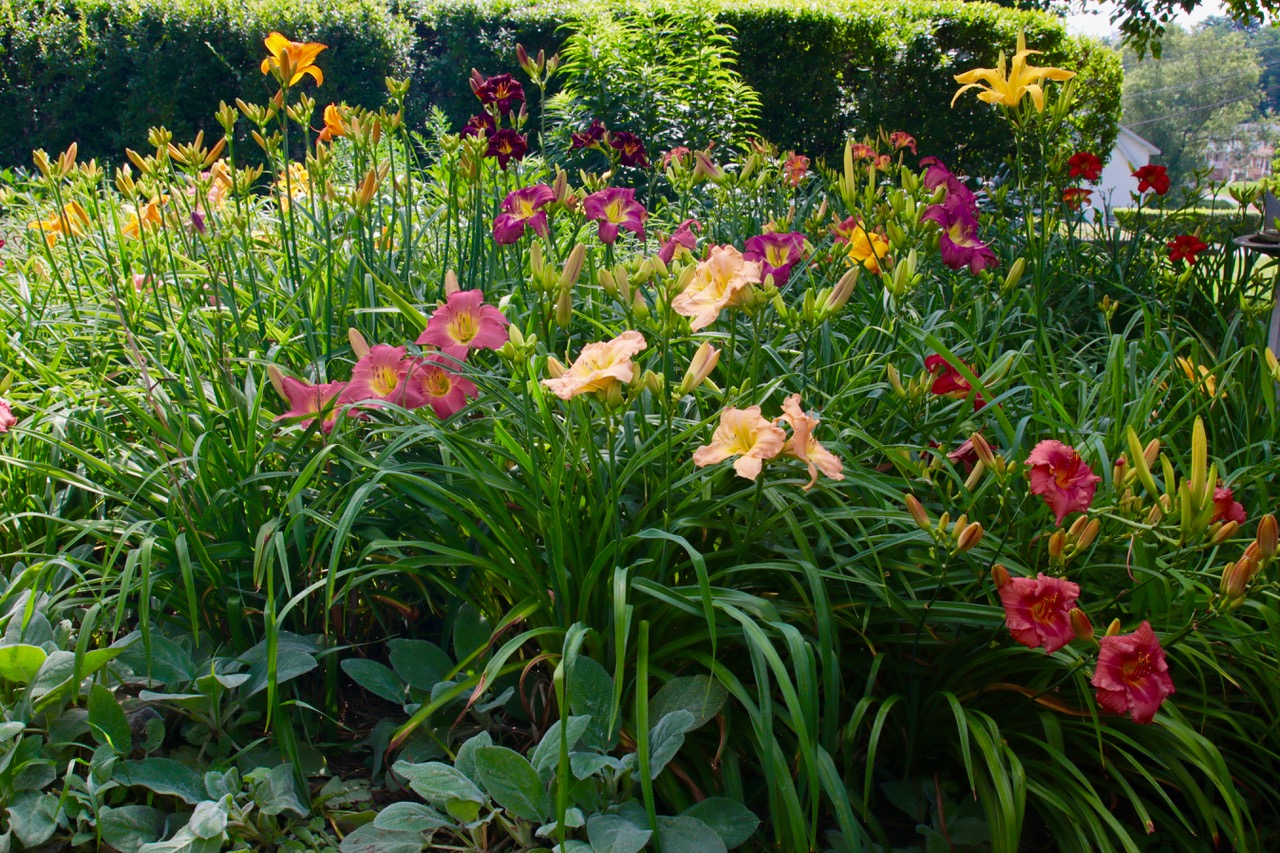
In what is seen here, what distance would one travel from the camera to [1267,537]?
1253mm

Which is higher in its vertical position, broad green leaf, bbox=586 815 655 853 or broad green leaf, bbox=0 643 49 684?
broad green leaf, bbox=0 643 49 684

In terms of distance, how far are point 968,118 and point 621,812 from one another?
9420mm

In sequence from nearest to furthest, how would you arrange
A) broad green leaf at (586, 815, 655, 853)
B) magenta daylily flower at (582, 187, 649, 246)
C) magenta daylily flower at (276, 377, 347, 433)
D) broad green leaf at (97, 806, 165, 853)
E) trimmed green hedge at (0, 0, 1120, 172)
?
1. broad green leaf at (586, 815, 655, 853)
2. broad green leaf at (97, 806, 165, 853)
3. magenta daylily flower at (276, 377, 347, 433)
4. magenta daylily flower at (582, 187, 649, 246)
5. trimmed green hedge at (0, 0, 1120, 172)

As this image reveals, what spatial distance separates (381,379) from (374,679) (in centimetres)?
56

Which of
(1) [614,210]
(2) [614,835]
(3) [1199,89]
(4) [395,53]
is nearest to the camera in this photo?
(2) [614,835]

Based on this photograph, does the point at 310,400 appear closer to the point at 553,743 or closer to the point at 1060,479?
the point at 553,743

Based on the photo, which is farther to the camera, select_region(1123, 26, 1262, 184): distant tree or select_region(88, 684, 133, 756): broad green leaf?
select_region(1123, 26, 1262, 184): distant tree

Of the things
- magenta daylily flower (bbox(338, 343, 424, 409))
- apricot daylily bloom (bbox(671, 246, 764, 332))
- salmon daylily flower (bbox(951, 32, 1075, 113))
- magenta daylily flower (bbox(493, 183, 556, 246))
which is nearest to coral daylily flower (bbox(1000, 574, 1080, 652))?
apricot daylily bloom (bbox(671, 246, 764, 332))

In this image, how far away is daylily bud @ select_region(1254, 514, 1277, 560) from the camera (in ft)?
4.08

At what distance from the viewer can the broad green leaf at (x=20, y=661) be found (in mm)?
1441

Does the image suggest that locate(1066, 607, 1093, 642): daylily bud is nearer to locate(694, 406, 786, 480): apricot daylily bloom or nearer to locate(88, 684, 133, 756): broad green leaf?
locate(694, 406, 786, 480): apricot daylily bloom

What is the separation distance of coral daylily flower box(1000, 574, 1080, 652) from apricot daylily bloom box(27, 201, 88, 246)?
2.70 meters

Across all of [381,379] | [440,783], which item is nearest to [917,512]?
[440,783]

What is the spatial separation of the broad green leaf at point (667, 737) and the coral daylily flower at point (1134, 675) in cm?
58
